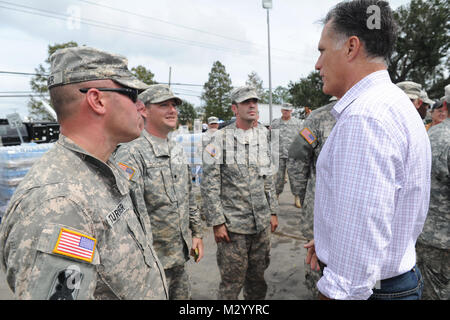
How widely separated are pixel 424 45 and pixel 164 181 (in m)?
28.9

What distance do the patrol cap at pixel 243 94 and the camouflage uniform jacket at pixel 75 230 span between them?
6.88 feet

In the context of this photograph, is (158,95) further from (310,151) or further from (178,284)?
A: (178,284)

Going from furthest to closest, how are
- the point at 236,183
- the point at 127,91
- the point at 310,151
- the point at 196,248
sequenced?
the point at 236,183
the point at 196,248
the point at 310,151
the point at 127,91

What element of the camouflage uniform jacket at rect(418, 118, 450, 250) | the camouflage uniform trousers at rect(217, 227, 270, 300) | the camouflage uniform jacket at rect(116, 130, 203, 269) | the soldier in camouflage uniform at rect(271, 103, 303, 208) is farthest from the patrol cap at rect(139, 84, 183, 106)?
the soldier in camouflage uniform at rect(271, 103, 303, 208)

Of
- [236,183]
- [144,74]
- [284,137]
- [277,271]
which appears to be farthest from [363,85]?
[144,74]

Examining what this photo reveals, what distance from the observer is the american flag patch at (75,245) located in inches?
34.6

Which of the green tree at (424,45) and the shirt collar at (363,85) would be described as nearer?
the shirt collar at (363,85)

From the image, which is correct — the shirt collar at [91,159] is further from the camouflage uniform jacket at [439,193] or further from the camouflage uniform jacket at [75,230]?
the camouflage uniform jacket at [439,193]

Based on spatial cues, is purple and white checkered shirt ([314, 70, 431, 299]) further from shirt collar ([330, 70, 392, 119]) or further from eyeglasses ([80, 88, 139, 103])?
eyeglasses ([80, 88, 139, 103])

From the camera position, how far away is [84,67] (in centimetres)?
122

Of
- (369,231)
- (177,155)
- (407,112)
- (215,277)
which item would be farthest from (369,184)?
(215,277)

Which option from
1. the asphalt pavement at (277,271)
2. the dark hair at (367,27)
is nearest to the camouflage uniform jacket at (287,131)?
the asphalt pavement at (277,271)

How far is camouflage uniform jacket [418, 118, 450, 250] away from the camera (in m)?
2.42

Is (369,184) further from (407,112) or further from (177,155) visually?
(177,155)
